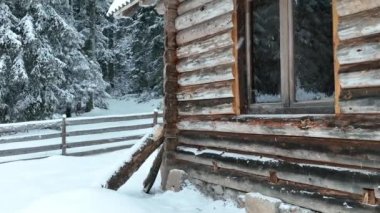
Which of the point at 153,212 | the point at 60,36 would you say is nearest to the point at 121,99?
the point at 60,36

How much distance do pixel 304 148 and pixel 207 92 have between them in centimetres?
195

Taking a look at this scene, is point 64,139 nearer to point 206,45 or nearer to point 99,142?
point 99,142

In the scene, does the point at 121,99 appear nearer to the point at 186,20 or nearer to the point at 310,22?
the point at 186,20

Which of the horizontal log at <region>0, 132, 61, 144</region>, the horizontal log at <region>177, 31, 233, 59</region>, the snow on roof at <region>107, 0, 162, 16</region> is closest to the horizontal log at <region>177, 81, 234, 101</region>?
the horizontal log at <region>177, 31, 233, 59</region>

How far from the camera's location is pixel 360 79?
4.07 m

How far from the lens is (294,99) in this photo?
16.5ft

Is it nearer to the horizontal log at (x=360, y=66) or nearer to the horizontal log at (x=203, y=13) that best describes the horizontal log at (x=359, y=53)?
the horizontal log at (x=360, y=66)

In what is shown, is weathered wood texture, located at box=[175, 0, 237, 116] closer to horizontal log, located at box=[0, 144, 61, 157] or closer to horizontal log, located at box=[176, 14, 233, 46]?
horizontal log, located at box=[176, 14, 233, 46]

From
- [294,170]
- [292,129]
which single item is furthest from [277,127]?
[294,170]

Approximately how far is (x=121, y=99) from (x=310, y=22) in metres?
29.5

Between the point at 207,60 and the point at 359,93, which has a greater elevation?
the point at 207,60

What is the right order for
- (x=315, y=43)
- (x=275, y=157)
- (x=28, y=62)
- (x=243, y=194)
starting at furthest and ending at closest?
(x=28, y=62)
(x=243, y=194)
(x=275, y=157)
(x=315, y=43)

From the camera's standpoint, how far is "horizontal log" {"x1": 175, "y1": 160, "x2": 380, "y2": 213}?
4.26 meters

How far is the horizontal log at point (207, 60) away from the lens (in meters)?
5.86
